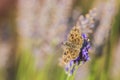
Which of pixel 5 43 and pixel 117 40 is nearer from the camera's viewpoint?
pixel 5 43

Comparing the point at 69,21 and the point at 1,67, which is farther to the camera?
the point at 69,21

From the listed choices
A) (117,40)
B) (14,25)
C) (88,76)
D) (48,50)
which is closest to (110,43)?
(117,40)

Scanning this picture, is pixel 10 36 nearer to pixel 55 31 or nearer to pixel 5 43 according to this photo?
pixel 5 43

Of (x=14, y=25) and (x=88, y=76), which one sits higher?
(x=14, y=25)

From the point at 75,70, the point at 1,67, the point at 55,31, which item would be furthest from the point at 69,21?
the point at 1,67

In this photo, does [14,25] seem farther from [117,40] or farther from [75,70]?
[117,40]

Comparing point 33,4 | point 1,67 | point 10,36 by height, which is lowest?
point 1,67

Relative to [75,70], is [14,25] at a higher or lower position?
higher
